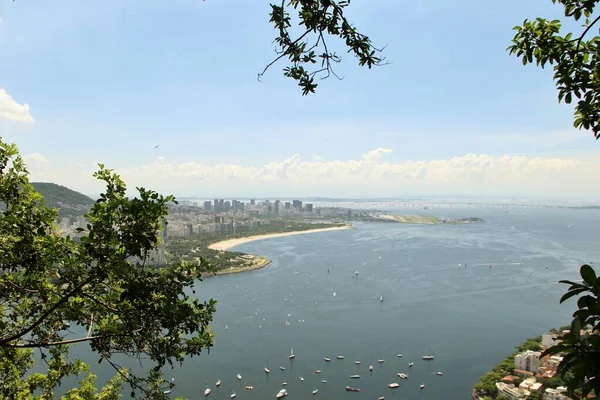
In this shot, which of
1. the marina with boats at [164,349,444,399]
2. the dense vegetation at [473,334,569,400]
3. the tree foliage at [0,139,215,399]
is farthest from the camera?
the marina with boats at [164,349,444,399]

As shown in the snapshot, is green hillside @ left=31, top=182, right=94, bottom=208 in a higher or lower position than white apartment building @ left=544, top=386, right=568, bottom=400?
higher

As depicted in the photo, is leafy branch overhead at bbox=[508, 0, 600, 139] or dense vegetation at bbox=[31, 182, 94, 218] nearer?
leafy branch overhead at bbox=[508, 0, 600, 139]

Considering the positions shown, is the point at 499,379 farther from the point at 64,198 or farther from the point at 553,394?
the point at 64,198

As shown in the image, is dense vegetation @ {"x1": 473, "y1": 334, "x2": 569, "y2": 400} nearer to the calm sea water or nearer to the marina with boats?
the calm sea water

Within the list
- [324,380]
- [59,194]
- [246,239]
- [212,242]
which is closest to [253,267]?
[212,242]

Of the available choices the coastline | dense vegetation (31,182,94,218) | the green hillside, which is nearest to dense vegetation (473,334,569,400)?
the coastline

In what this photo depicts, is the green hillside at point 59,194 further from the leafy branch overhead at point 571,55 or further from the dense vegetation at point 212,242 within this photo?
the leafy branch overhead at point 571,55

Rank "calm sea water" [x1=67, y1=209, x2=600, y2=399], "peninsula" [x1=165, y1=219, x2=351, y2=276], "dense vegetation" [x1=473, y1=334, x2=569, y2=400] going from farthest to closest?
1. "peninsula" [x1=165, y1=219, x2=351, y2=276]
2. "calm sea water" [x1=67, y1=209, x2=600, y2=399]
3. "dense vegetation" [x1=473, y1=334, x2=569, y2=400]
